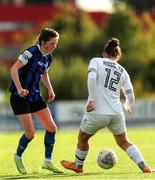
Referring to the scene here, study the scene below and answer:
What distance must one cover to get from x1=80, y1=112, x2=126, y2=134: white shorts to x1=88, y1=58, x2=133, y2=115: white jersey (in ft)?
0.23

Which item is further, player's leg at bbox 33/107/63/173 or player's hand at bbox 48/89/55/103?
player's hand at bbox 48/89/55/103

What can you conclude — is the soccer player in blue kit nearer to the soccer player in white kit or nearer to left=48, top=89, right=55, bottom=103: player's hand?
left=48, top=89, right=55, bottom=103: player's hand

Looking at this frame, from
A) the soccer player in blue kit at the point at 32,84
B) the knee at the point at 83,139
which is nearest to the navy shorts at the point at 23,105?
the soccer player in blue kit at the point at 32,84

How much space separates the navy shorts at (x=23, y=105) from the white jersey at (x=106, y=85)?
105 cm

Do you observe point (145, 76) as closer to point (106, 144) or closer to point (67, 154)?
point (106, 144)

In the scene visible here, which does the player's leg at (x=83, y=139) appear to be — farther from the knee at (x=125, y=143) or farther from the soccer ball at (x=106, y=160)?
the knee at (x=125, y=143)

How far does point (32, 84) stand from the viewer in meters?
12.3

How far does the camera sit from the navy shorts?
12.2 metres

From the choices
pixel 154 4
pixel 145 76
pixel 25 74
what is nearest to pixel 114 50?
pixel 25 74

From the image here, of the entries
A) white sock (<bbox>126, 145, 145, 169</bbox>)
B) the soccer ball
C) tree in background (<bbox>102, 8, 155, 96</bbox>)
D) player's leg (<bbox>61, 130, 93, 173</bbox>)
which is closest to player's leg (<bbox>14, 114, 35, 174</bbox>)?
player's leg (<bbox>61, 130, 93, 173</bbox>)

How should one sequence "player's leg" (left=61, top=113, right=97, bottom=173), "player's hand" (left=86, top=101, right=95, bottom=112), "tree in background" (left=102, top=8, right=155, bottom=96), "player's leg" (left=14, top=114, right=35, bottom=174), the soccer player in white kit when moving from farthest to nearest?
"tree in background" (left=102, top=8, right=155, bottom=96) < "player's leg" (left=14, top=114, right=35, bottom=174) < "player's leg" (left=61, top=113, right=97, bottom=173) < the soccer player in white kit < "player's hand" (left=86, top=101, right=95, bottom=112)

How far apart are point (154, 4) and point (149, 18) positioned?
2138 cm

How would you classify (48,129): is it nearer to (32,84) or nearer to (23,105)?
Result: (23,105)

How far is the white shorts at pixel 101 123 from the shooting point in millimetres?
11734
